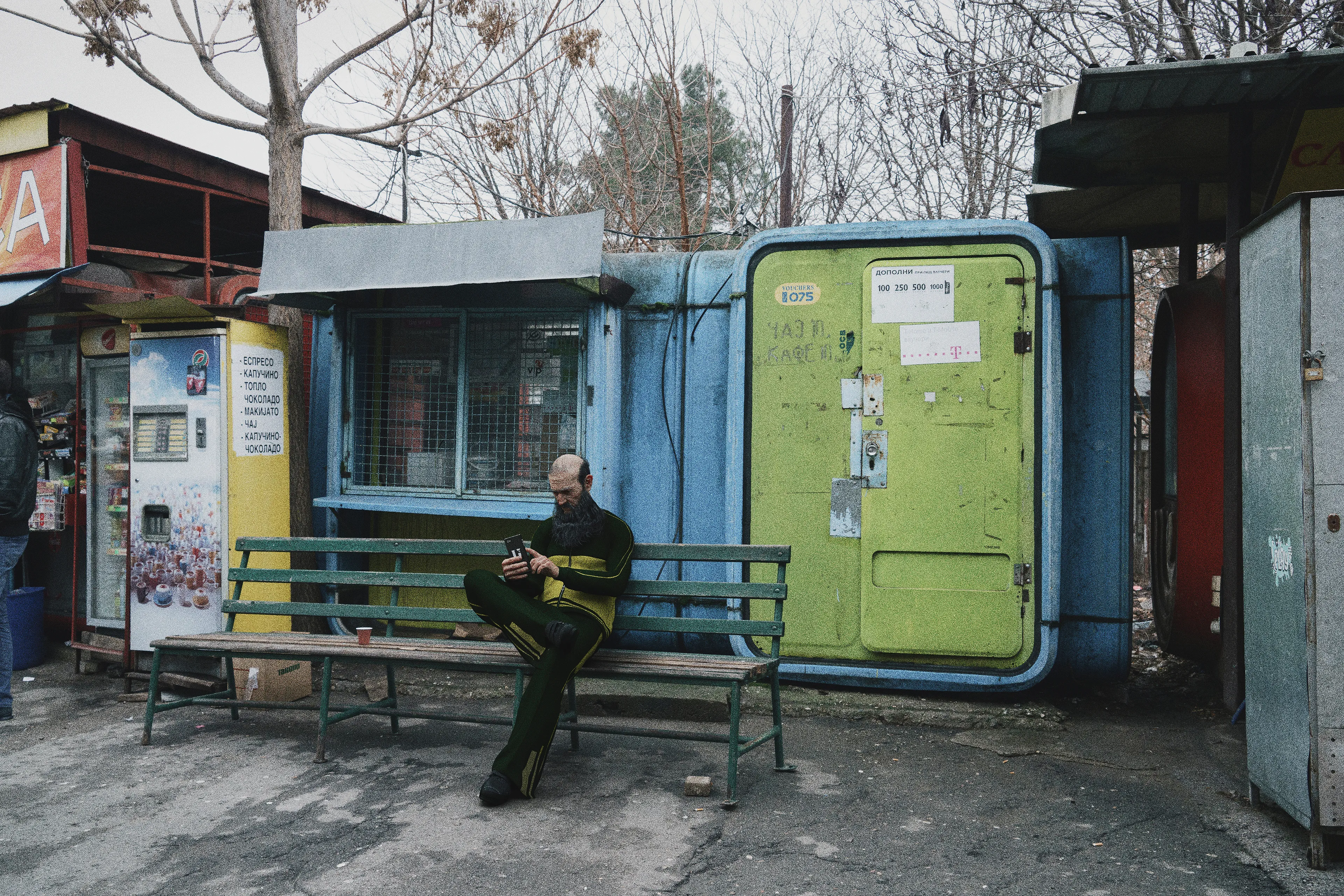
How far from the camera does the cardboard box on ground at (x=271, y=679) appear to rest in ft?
18.0

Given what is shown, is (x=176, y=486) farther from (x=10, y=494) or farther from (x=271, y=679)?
(x=271, y=679)

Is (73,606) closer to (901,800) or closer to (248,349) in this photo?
(248,349)

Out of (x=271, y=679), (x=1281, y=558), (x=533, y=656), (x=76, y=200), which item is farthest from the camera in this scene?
(x=76, y=200)

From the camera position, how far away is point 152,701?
4781 millimetres

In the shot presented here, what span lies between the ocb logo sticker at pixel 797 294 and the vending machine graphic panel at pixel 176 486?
3.37 metres

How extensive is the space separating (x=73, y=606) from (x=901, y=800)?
578cm

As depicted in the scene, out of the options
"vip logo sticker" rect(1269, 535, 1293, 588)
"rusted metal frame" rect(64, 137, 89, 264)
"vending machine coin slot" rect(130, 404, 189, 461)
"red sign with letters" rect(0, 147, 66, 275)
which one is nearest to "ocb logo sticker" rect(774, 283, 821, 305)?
"vip logo sticker" rect(1269, 535, 1293, 588)

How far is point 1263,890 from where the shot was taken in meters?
3.08

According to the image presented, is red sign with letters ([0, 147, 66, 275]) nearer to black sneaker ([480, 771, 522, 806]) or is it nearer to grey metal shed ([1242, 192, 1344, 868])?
black sneaker ([480, 771, 522, 806])

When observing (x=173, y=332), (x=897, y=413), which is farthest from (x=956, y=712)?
(x=173, y=332)

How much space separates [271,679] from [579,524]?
248cm

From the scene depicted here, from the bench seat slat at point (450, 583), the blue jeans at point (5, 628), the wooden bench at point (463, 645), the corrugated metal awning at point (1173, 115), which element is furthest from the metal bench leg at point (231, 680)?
the corrugated metal awning at point (1173, 115)

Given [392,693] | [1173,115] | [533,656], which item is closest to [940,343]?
[1173,115]

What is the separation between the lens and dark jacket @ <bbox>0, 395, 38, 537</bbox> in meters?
5.36
